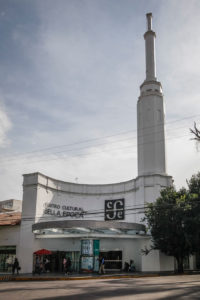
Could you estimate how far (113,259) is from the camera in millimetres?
36406

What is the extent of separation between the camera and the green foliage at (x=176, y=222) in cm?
3041

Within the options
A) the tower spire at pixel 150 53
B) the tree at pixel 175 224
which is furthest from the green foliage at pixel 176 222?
the tower spire at pixel 150 53

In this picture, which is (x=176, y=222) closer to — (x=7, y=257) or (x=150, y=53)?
(x=7, y=257)

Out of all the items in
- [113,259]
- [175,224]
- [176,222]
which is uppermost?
[176,222]

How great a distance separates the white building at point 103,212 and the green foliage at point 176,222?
219cm

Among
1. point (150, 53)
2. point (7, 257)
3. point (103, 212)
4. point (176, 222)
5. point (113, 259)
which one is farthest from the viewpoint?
point (150, 53)

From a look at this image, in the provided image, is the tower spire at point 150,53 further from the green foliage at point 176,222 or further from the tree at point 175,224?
the tree at point 175,224

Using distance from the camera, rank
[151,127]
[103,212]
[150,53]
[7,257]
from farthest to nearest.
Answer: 1. [150,53]
2. [151,127]
3. [103,212]
4. [7,257]

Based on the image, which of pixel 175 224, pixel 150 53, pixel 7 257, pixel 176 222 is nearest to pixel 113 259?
pixel 175 224

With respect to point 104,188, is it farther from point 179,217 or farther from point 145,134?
point 179,217

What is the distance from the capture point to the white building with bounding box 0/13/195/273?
3152 cm

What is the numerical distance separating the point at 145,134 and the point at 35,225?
62.5ft

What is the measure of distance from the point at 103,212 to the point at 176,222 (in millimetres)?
11062

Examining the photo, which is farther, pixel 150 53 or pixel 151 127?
pixel 150 53
